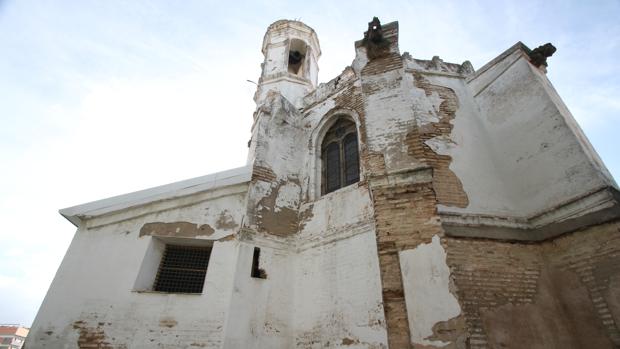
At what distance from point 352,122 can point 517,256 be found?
4.78m

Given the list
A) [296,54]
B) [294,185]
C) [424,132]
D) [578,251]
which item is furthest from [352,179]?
[296,54]

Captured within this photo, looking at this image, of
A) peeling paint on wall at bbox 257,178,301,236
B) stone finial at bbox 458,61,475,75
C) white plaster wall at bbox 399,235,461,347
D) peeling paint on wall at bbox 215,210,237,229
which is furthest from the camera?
stone finial at bbox 458,61,475,75

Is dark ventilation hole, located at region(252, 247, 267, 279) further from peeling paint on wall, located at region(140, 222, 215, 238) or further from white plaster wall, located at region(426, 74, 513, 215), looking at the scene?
white plaster wall, located at region(426, 74, 513, 215)

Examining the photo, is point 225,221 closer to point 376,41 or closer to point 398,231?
point 398,231

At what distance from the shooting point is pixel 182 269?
6434mm

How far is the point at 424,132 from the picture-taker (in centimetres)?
597

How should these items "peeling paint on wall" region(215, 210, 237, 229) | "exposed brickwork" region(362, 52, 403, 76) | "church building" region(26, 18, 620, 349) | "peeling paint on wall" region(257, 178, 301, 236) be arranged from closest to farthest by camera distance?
"church building" region(26, 18, 620, 349)
"exposed brickwork" region(362, 52, 403, 76)
"peeling paint on wall" region(215, 210, 237, 229)
"peeling paint on wall" region(257, 178, 301, 236)

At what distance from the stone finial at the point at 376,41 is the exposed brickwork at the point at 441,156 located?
5.54 ft

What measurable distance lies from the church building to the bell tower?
408 centimetres

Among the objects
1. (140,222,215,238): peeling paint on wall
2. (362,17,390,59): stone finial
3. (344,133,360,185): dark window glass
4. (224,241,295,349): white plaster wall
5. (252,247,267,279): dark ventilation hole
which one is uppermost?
(362,17,390,59): stone finial

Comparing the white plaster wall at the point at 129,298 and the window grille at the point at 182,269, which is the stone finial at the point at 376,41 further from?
the window grille at the point at 182,269

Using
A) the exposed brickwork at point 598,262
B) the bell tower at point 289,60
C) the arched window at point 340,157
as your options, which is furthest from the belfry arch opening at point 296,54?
the exposed brickwork at point 598,262

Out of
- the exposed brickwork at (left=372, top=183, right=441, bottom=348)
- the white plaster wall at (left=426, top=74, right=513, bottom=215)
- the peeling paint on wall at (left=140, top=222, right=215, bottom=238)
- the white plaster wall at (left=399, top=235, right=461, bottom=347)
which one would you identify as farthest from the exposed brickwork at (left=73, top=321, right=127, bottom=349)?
the white plaster wall at (left=426, top=74, right=513, bottom=215)

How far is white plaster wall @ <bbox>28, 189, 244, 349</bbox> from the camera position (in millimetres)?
5359
